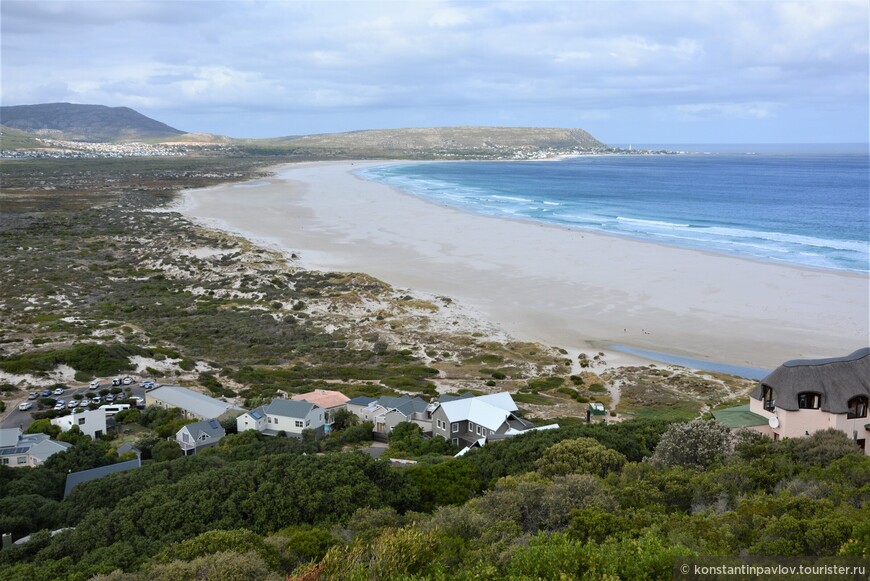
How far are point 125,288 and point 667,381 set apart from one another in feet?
120

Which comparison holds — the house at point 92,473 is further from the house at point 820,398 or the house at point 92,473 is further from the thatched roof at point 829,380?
the thatched roof at point 829,380

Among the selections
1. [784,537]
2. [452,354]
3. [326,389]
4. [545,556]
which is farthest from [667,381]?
[545,556]

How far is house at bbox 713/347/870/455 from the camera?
18188mm

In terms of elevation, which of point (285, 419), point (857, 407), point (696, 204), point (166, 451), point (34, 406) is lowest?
point (166, 451)

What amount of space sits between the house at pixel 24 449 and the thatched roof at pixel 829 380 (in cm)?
2147

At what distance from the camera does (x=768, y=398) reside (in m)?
20.0

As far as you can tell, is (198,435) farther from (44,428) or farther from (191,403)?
(44,428)

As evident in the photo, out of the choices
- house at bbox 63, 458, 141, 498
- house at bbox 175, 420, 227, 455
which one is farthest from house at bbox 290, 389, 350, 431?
house at bbox 63, 458, 141, 498

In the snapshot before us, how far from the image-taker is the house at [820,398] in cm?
1819

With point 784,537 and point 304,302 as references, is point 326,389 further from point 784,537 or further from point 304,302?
point 784,537

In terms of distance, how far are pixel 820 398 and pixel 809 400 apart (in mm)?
301

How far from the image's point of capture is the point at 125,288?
48.3m

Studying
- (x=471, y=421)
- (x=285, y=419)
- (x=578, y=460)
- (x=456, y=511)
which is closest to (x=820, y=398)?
(x=578, y=460)

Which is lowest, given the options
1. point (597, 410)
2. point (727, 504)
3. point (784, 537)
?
point (597, 410)
